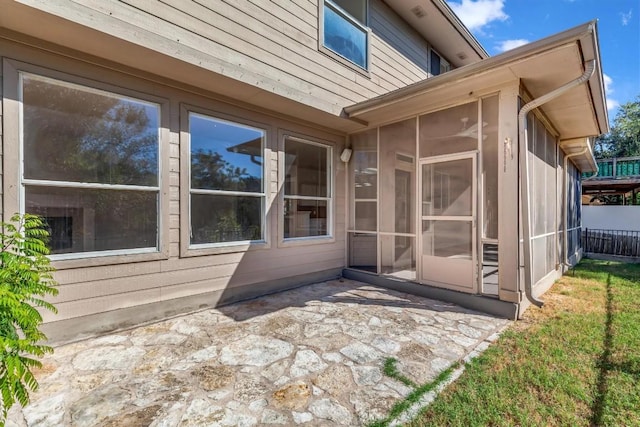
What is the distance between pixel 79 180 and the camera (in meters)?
3.30

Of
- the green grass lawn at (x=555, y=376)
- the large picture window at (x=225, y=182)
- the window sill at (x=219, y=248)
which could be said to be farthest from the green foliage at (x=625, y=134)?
the window sill at (x=219, y=248)

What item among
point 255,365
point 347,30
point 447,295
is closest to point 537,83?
point 447,295

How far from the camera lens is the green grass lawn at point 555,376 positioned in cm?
208

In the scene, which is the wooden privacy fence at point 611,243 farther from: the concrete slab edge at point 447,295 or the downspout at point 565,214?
the concrete slab edge at point 447,295

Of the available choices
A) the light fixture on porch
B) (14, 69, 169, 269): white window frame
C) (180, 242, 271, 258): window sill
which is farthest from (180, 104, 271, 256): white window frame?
the light fixture on porch

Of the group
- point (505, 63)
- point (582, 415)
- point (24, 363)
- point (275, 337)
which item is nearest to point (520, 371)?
point (582, 415)

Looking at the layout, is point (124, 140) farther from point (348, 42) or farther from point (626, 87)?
point (626, 87)

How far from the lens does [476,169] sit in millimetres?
4234

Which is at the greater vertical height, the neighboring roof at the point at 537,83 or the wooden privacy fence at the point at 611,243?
the neighboring roof at the point at 537,83

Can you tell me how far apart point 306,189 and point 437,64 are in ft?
18.2

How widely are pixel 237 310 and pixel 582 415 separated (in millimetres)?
3573

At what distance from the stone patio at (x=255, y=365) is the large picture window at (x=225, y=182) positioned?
111 centimetres

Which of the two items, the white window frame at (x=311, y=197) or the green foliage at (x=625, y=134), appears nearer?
the white window frame at (x=311, y=197)

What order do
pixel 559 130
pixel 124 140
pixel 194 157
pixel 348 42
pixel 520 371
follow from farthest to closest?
pixel 559 130 → pixel 348 42 → pixel 194 157 → pixel 124 140 → pixel 520 371
